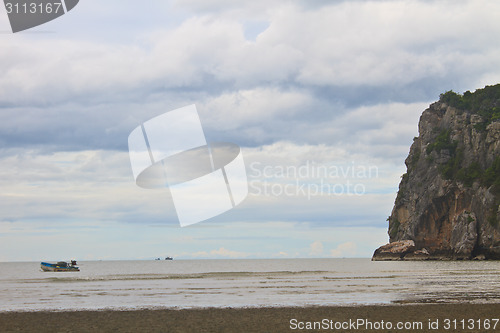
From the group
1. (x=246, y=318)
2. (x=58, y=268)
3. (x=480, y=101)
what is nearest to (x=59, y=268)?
(x=58, y=268)

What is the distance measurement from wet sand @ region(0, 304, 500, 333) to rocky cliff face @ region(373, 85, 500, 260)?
115 metres

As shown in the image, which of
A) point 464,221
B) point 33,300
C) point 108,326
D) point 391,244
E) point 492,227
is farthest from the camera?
point 391,244

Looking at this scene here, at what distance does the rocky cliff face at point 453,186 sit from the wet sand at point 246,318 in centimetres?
11525

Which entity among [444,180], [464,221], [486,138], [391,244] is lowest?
[391,244]

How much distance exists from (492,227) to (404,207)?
46.4 meters

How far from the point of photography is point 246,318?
97.9 feet

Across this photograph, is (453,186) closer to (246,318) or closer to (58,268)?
(58,268)

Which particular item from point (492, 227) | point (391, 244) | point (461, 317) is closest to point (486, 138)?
point (492, 227)

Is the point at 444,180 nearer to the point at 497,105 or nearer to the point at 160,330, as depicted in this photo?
the point at 497,105

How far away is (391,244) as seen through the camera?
572ft

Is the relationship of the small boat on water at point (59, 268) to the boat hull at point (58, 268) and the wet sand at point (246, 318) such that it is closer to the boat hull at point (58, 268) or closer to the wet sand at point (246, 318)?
the boat hull at point (58, 268)

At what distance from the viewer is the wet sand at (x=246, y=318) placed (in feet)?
87.1

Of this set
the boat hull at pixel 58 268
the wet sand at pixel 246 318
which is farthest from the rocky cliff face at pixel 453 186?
the wet sand at pixel 246 318

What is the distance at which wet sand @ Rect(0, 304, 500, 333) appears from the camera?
1046 inches
